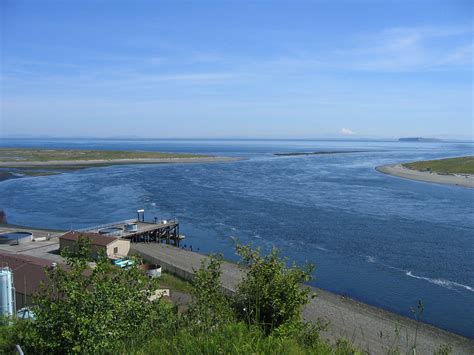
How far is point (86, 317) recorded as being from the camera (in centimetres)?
682

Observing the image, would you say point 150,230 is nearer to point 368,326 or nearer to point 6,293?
point 368,326

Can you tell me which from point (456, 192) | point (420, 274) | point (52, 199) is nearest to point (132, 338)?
point (420, 274)

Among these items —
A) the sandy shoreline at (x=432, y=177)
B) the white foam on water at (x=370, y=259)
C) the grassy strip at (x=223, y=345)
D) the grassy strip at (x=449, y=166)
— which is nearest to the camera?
the grassy strip at (x=223, y=345)

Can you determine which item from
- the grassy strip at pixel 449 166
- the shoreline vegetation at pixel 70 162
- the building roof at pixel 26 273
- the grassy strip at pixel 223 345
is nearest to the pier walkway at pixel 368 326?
the building roof at pixel 26 273

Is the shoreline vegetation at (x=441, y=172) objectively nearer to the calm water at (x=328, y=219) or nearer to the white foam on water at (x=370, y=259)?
the calm water at (x=328, y=219)

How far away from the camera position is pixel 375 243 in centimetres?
3503

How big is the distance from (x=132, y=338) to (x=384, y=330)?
645 inches

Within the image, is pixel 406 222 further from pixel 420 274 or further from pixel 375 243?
pixel 420 274

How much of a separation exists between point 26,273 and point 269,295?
15.1m

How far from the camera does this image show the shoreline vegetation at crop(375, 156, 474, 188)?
7444cm

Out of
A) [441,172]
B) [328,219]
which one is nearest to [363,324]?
[328,219]

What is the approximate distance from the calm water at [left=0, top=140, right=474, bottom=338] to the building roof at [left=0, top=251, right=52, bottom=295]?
15.4 metres

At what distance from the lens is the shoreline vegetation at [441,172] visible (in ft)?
244

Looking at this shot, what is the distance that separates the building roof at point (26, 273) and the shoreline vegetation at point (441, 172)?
214 feet
